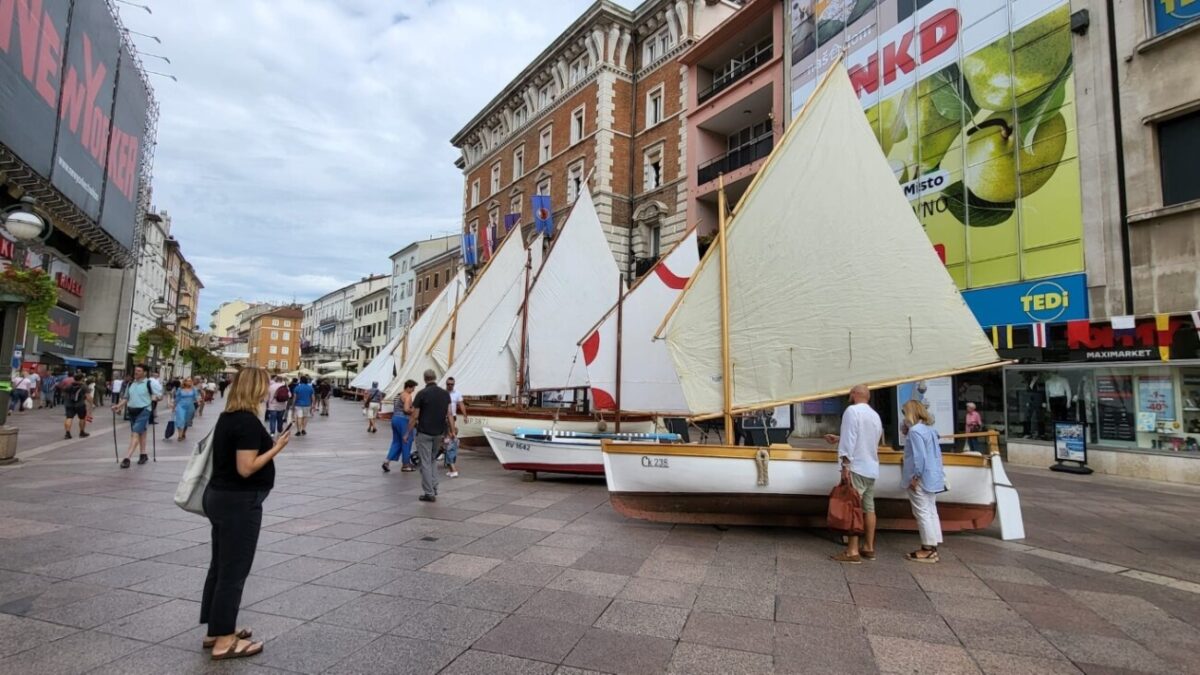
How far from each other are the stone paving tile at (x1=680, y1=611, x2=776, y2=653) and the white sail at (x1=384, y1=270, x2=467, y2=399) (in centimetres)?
1405

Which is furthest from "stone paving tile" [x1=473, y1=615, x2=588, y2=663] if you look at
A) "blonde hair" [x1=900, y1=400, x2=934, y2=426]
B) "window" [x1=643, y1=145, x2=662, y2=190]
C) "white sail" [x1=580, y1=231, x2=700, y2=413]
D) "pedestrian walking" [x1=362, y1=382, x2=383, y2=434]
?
"window" [x1=643, y1=145, x2=662, y2=190]

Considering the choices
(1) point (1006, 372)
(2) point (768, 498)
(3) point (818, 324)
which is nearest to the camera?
(2) point (768, 498)

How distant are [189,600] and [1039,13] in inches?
803

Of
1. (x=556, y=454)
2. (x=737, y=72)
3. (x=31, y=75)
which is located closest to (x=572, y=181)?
(x=737, y=72)

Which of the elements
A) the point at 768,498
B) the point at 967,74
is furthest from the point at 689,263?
the point at 967,74

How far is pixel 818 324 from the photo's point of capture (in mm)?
7672

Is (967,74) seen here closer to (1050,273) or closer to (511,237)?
(1050,273)

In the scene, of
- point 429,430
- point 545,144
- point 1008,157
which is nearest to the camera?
point 429,430

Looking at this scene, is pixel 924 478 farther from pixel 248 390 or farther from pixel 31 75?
pixel 31 75

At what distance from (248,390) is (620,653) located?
9.43 feet

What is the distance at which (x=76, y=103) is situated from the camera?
22734mm

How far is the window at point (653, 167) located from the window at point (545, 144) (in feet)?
30.1

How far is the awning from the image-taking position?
100 ft

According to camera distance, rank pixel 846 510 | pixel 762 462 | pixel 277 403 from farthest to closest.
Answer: pixel 277 403
pixel 762 462
pixel 846 510
